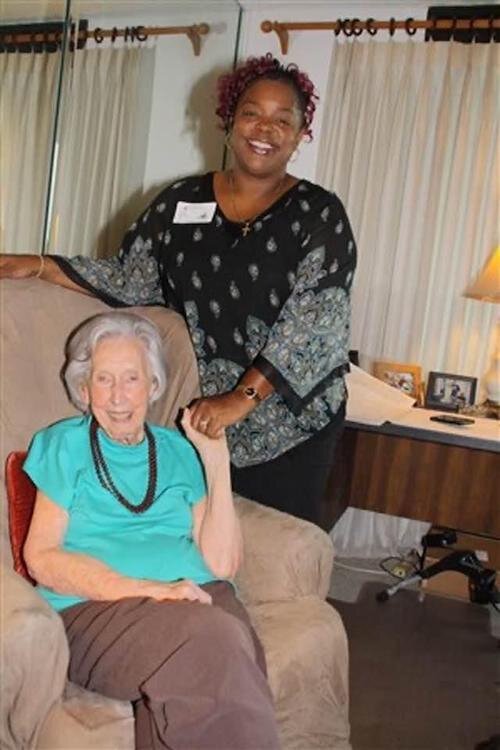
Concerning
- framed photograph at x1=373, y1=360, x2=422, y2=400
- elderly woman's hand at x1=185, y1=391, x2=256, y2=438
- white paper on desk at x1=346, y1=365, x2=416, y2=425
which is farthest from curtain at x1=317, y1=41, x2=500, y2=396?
A: elderly woman's hand at x1=185, y1=391, x2=256, y2=438

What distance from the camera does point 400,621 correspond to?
267 centimetres

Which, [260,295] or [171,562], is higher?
[260,295]

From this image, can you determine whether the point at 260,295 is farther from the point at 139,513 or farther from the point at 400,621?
the point at 400,621

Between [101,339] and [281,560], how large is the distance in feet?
1.92

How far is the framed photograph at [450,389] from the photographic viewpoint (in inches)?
121

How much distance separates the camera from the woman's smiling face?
1.65m

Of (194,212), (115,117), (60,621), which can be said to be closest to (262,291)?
(194,212)

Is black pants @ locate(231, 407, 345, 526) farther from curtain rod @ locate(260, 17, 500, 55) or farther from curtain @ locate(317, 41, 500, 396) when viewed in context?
curtain rod @ locate(260, 17, 500, 55)

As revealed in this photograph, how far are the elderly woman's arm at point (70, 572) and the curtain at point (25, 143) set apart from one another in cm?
196

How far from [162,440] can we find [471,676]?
140cm

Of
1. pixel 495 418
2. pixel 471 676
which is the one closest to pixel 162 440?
pixel 471 676

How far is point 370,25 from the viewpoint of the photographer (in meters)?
3.26

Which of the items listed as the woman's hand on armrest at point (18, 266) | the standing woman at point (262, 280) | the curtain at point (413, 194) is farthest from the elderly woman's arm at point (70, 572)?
the curtain at point (413, 194)

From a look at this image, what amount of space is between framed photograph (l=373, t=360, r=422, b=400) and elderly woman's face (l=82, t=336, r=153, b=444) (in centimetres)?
185
